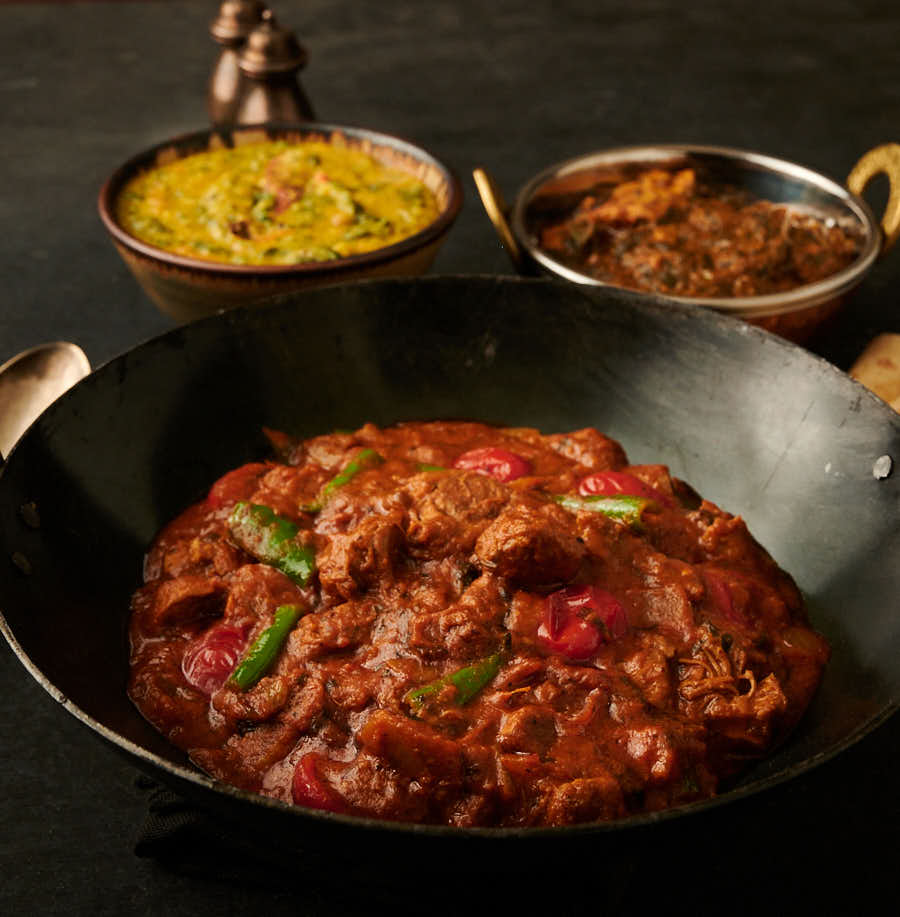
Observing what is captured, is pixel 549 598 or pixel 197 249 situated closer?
pixel 549 598

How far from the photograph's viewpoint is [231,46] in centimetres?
459

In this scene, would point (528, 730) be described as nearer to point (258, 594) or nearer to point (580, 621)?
point (580, 621)

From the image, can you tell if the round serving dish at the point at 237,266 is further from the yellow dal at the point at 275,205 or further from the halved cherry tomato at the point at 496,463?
the halved cherry tomato at the point at 496,463

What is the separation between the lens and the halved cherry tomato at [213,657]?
2.20 meters

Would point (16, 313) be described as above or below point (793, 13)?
below

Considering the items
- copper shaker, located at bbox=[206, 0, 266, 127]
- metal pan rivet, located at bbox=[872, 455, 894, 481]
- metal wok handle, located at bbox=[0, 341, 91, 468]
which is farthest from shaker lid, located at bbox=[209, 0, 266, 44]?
metal pan rivet, located at bbox=[872, 455, 894, 481]

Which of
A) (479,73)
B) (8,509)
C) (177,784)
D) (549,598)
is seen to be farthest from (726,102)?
(177,784)

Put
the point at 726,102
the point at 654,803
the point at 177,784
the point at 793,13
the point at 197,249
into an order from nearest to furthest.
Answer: the point at 177,784, the point at 654,803, the point at 197,249, the point at 726,102, the point at 793,13

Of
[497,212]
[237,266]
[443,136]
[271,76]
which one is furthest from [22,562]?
[443,136]

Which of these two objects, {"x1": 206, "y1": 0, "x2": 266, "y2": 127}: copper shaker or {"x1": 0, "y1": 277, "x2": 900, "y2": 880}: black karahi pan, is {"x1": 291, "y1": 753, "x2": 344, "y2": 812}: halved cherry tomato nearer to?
{"x1": 0, "y1": 277, "x2": 900, "y2": 880}: black karahi pan

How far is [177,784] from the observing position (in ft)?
5.41

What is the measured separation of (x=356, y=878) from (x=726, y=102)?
5.21m

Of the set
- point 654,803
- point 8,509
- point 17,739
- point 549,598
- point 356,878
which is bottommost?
point 17,739

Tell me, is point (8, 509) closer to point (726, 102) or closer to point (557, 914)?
point (557, 914)
